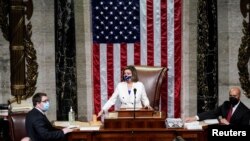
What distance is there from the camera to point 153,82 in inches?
399

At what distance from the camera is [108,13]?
1075cm

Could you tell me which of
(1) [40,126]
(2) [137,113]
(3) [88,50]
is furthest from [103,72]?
(1) [40,126]

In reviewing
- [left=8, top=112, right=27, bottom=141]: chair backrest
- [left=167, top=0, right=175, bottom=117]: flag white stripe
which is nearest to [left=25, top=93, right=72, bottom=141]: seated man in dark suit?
[left=8, top=112, right=27, bottom=141]: chair backrest

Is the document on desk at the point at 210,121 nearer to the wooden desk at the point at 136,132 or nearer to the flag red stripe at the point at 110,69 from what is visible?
the wooden desk at the point at 136,132

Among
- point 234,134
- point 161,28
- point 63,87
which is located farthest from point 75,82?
point 234,134

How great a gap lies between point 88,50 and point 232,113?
12.4 ft

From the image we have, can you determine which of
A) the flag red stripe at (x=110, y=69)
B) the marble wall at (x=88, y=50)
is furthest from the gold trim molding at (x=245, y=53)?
the flag red stripe at (x=110, y=69)

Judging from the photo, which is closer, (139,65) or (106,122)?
(106,122)

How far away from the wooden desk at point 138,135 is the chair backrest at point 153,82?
2.29 meters

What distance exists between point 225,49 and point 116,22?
2.31 metres

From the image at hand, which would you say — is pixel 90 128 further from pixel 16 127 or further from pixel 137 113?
pixel 16 127

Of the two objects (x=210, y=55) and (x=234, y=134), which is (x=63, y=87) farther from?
(x=234, y=134)

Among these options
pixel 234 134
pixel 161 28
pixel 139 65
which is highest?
pixel 161 28

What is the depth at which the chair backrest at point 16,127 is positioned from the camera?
7785 mm
